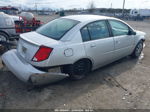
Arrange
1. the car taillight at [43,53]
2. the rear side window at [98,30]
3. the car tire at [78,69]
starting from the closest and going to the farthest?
the car taillight at [43,53]
the car tire at [78,69]
the rear side window at [98,30]

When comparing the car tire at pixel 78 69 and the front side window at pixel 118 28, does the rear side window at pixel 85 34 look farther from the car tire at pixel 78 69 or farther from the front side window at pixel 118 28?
the front side window at pixel 118 28

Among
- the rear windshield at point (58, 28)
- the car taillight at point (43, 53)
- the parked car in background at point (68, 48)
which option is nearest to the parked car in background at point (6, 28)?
the parked car in background at point (68, 48)

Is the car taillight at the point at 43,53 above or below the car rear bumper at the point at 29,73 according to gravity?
above

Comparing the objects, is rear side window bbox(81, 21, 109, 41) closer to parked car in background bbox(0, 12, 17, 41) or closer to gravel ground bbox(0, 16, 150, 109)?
gravel ground bbox(0, 16, 150, 109)

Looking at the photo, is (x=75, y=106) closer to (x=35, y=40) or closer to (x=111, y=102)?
(x=111, y=102)

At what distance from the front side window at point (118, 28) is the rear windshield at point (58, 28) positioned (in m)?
1.29

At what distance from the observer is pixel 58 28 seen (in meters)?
4.06

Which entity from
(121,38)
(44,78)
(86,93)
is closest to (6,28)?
(44,78)

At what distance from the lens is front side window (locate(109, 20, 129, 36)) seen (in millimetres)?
4676

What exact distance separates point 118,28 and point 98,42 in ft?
3.80

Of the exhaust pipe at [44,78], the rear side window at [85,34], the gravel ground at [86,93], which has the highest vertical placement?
the rear side window at [85,34]

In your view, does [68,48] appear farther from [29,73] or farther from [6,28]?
[6,28]

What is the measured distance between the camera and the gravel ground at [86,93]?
3170 millimetres

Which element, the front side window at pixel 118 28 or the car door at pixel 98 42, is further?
the front side window at pixel 118 28
